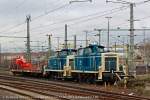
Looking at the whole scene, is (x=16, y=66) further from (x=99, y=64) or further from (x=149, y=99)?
(x=149, y=99)

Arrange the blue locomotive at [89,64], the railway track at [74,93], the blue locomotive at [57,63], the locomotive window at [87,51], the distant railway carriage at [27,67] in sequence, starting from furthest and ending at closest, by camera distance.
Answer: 1. the distant railway carriage at [27,67]
2. the blue locomotive at [57,63]
3. the locomotive window at [87,51]
4. the blue locomotive at [89,64]
5. the railway track at [74,93]

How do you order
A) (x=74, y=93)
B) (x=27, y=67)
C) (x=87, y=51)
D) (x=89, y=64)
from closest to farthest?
(x=74, y=93) < (x=89, y=64) < (x=87, y=51) < (x=27, y=67)

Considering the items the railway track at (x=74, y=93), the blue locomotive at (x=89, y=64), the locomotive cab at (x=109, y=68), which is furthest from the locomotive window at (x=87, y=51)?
the railway track at (x=74, y=93)

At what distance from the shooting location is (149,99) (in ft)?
70.8

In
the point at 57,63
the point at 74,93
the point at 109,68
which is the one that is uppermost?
the point at 57,63

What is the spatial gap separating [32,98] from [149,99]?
6090 mm

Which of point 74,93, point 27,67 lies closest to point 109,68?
point 74,93

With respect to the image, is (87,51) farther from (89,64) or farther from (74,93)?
(74,93)

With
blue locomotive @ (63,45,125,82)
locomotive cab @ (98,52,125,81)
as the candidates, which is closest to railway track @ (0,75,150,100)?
locomotive cab @ (98,52,125,81)

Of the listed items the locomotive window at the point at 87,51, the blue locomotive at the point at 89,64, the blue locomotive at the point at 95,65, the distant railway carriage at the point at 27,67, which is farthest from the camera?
the distant railway carriage at the point at 27,67

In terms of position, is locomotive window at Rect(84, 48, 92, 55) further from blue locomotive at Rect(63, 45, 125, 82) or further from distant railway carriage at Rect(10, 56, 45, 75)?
distant railway carriage at Rect(10, 56, 45, 75)

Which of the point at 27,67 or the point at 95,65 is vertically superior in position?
the point at 95,65

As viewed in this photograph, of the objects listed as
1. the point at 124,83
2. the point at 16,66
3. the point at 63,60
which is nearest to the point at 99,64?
the point at 124,83

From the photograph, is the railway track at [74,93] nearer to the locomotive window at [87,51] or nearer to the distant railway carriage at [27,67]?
the locomotive window at [87,51]
